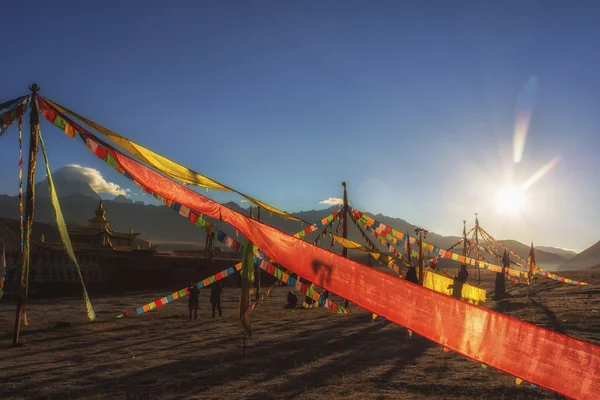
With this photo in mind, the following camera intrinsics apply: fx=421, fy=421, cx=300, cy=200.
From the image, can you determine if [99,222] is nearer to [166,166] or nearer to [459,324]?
[166,166]

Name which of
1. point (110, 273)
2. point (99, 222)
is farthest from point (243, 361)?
point (99, 222)

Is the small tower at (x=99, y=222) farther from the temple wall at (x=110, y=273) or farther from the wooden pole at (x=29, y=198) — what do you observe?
the wooden pole at (x=29, y=198)

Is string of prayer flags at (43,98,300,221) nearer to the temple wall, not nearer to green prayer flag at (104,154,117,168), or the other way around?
green prayer flag at (104,154,117,168)

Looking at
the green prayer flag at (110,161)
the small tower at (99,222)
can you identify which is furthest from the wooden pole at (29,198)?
the small tower at (99,222)

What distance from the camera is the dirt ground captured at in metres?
8.38

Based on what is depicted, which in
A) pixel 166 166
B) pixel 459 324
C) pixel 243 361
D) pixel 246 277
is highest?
pixel 166 166

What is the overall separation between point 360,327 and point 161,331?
24.5 ft

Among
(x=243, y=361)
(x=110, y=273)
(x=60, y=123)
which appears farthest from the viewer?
→ (x=110, y=273)

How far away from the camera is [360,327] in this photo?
53.2 ft

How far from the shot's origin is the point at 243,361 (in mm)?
10750

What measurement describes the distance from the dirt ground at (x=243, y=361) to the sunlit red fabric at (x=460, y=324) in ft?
17.1

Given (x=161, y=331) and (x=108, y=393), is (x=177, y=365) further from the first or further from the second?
(x=161, y=331)

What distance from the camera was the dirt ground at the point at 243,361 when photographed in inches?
330

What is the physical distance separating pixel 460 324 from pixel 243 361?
863 centimetres
